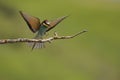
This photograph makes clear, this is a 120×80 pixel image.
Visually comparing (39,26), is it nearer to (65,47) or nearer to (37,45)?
(37,45)

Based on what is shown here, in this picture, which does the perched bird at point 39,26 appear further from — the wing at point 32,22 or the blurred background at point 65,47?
the blurred background at point 65,47

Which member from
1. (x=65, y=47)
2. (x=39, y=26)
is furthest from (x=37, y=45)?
(x=65, y=47)

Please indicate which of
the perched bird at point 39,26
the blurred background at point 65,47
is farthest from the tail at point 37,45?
the blurred background at point 65,47

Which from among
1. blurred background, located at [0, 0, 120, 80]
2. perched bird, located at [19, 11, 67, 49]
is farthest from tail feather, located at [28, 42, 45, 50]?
blurred background, located at [0, 0, 120, 80]

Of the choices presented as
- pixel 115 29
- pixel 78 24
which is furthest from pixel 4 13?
pixel 115 29

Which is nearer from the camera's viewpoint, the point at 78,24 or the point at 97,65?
the point at 97,65

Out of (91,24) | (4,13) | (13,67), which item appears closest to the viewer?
(13,67)

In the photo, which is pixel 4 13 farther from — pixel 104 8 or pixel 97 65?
pixel 104 8

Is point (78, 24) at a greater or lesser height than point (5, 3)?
lesser
